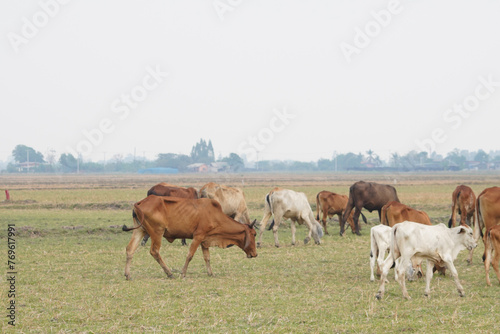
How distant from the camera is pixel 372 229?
1313cm

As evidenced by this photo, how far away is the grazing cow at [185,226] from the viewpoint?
13516 mm

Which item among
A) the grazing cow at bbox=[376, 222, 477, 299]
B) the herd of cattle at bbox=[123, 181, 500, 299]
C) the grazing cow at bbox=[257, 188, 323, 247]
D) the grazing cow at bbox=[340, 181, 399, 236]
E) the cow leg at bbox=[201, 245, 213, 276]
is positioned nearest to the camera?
the grazing cow at bbox=[376, 222, 477, 299]

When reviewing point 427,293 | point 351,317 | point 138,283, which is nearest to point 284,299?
point 351,317

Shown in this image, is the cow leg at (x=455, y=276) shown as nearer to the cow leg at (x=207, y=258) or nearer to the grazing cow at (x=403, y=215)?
the grazing cow at (x=403, y=215)

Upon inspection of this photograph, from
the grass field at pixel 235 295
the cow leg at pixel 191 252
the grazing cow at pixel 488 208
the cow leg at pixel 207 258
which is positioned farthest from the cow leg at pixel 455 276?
the cow leg at pixel 191 252

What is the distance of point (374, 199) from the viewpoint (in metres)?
24.2

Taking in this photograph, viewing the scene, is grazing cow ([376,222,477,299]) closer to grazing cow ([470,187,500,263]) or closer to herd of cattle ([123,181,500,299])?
herd of cattle ([123,181,500,299])

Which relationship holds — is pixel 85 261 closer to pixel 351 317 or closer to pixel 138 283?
pixel 138 283

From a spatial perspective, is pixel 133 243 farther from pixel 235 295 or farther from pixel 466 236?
pixel 466 236

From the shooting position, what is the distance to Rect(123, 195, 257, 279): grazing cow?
1352cm

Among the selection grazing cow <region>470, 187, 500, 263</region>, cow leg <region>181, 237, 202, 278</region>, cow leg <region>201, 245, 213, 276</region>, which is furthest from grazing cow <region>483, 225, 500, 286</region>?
cow leg <region>181, 237, 202, 278</region>

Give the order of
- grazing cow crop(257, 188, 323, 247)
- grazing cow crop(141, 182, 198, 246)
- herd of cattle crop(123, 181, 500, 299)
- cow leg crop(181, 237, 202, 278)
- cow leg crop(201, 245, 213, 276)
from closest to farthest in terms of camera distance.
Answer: herd of cattle crop(123, 181, 500, 299)
cow leg crop(181, 237, 202, 278)
cow leg crop(201, 245, 213, 276)
grazing cow crop(257, 188, 323, 247)
grazing cow crop(141, 182, 198, 246)

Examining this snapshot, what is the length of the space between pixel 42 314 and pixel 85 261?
6.19 meters

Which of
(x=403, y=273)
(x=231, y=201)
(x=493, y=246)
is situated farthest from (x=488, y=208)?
(x=231, y=201)
